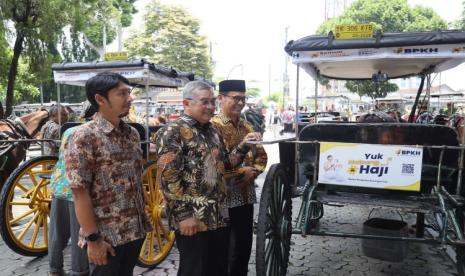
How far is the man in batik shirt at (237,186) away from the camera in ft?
10.8

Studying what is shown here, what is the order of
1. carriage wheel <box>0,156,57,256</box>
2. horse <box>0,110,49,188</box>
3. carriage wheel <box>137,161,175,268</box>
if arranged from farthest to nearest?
horse <box>0,110,49,188</box> < carriage wheel <box>137,161,175,268</box> < carriage wheel <box>0,156,57,256</box>

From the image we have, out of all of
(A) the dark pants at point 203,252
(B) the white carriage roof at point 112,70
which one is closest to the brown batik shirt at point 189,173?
(A) the dark pants at point 203,252

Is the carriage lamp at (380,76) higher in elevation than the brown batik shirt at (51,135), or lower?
higher

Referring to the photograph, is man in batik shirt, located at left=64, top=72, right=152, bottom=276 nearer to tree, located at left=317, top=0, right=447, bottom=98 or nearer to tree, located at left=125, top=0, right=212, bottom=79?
tree, located at left=317, top=0, right=447, bottom=98

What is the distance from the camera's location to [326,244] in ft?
17.3

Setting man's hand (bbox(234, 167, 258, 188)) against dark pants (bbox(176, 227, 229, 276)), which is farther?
man's hand (bbox(234, 167, 258, 188))

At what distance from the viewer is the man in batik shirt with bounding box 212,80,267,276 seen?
3297mm

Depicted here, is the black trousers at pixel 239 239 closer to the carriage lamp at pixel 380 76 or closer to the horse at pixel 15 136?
the horse at pixel 15 136

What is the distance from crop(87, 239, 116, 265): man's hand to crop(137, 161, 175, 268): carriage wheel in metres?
1.95

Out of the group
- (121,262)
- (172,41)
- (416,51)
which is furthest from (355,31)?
(172,41)

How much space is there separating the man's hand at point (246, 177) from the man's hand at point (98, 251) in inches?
47.6

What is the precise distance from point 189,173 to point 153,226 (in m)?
1.93

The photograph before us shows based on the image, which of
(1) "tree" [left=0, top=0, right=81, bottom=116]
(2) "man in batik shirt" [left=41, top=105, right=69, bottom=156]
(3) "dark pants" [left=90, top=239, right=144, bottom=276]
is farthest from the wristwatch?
(1) "tree" [left=0, top=0, right=81, bottom=116]

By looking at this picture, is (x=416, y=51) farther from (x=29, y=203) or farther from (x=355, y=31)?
(x=29, y=203)
